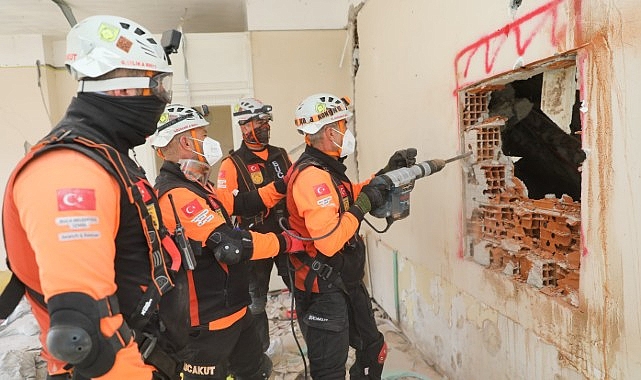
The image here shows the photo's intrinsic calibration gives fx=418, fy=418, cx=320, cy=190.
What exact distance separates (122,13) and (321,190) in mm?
3978

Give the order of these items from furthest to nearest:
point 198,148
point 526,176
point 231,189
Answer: point 231,189 → point 526,176 → point 198,148

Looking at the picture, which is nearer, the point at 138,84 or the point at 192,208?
the point at 138,84

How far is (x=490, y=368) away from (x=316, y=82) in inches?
132

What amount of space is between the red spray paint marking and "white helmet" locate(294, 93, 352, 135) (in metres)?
0.67

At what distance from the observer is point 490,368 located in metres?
2.16

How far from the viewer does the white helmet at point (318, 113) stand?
212 cm

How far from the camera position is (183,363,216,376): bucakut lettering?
1.79 meters

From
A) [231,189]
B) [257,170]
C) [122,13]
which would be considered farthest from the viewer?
[122,13]

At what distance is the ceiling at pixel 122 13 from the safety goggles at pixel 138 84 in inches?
139

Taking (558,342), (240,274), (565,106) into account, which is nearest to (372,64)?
(565,106)

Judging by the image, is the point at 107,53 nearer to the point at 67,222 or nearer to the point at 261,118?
the point at 67,222

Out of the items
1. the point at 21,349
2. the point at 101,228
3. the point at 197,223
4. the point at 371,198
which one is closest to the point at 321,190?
the point at 371,198

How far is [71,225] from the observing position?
908 mm

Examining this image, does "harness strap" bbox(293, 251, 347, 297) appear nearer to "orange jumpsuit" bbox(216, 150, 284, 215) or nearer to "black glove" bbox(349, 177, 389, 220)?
"black glove" bbox(349, 177, 389, 220)
